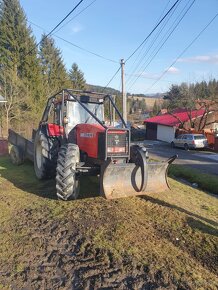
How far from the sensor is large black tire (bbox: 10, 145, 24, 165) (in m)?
11.8

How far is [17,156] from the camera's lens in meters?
11.9

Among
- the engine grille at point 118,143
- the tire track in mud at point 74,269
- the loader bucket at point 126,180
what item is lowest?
the tire track in mud at point 74,269

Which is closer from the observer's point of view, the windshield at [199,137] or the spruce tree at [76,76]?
the windshield at [199,137]

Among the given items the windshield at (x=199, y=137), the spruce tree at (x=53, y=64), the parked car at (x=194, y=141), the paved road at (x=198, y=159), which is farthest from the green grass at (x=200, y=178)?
the spruce tree at (x=53, y=64)

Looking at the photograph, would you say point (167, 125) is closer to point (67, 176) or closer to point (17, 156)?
point (17, 156)

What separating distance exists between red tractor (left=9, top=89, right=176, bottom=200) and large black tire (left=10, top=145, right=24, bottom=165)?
2598 mm

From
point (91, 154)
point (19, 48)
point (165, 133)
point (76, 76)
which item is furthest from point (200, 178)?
point (76, 76)

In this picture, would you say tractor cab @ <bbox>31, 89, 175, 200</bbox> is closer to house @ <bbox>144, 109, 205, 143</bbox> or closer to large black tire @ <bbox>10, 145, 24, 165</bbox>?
large black tire @ <bbox>10, 145, 24, 165</bbox>

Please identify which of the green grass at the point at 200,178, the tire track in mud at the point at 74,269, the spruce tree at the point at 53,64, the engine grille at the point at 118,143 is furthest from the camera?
the spruce tree at the point at 53,64

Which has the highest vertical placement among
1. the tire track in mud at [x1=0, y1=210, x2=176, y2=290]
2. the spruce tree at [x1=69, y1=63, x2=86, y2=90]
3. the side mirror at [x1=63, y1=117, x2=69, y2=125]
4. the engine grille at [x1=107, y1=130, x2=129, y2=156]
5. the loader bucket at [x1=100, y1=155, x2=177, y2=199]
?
the spruce tree at [x1=69, y1=63, x2=86, y2=90]

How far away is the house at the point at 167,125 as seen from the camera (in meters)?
36.5

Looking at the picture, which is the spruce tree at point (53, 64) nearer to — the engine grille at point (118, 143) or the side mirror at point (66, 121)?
the side mirror at point (66, 121)

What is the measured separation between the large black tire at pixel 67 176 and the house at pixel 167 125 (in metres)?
30.1

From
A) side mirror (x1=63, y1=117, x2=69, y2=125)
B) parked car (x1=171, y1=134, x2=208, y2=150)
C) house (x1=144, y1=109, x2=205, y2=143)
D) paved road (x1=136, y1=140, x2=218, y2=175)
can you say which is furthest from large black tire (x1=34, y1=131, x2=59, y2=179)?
house (x1=144, y1=109, x2=205, y2=143)
